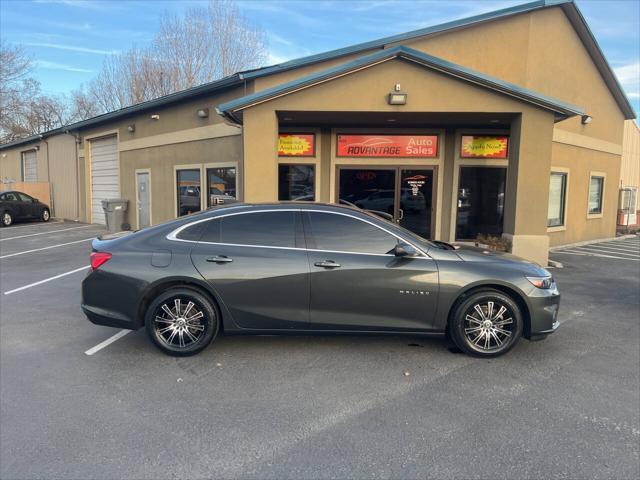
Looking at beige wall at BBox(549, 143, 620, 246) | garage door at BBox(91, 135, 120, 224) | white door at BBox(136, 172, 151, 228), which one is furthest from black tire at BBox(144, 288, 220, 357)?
garage door at BBox(91, 135, 120, 224)

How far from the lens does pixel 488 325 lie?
4.52 metres

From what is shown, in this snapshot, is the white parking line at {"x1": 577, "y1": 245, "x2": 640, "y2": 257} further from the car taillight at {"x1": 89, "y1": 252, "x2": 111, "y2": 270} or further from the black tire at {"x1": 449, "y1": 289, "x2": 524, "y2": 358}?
the car taillight at {"x1": 89, "y1": 252, "x2": 111, "y2": 270}

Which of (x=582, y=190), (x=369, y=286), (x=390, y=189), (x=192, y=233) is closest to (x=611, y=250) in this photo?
(x=582, y=190)

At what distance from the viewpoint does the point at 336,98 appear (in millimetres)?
8750

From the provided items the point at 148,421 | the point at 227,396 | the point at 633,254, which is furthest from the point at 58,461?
the point at 633,254

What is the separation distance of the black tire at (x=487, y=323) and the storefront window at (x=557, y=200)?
10.3 m

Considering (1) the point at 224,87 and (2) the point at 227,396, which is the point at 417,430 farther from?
(1) the point at 224,87

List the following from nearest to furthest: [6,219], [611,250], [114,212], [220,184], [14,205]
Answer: [220,184]
[611,250]
[114,212]
[6,219]
[14,205]

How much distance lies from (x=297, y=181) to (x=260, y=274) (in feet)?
25.0

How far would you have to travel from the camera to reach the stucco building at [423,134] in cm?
870

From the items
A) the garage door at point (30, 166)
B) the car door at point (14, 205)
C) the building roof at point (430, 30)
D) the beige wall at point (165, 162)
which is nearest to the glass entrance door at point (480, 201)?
the building roof at point (430, 30)

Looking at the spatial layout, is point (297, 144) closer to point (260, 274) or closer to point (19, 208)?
point (260, 274)

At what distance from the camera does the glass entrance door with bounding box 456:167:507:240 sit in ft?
38.4

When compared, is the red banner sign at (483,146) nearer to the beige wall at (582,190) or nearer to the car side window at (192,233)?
the beige wall at (582,190)
